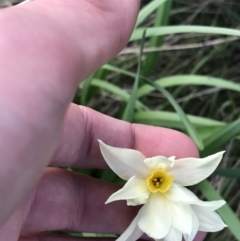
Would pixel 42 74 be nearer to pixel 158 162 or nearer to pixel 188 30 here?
pixel 158 162

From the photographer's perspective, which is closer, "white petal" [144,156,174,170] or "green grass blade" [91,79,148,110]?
"white petal" [144,156,174,170]

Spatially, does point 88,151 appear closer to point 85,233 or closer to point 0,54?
point 85,233

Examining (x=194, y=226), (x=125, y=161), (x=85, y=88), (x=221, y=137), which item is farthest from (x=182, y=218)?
(x=85, y=88)

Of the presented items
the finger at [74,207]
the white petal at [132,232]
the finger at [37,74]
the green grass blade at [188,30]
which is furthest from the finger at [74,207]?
the green grass blade at [188,30]

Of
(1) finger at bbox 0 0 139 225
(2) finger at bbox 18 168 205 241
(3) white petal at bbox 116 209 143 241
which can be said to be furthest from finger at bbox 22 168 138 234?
(1) finger at bbox 0 0 139 225

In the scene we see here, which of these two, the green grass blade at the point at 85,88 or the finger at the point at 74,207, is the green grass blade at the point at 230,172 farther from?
the green grass blade at the point at 85,88

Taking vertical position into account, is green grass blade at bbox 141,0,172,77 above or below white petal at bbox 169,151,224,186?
above

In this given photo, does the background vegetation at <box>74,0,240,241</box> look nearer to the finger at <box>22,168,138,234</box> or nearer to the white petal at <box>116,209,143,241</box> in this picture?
the finger at <box>22,168,138,234</box>
